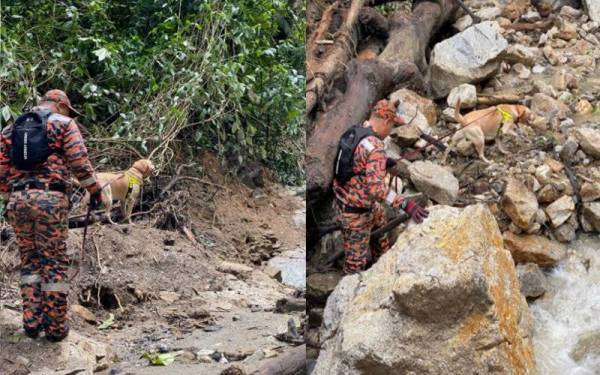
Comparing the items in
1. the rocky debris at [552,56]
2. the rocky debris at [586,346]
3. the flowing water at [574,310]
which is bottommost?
the rocky debris at [586,346]

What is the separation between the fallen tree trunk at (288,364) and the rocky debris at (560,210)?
36.1 inches

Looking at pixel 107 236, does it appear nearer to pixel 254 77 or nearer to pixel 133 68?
pixel 133 68

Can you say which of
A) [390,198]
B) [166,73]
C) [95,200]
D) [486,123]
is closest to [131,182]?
[95,200]

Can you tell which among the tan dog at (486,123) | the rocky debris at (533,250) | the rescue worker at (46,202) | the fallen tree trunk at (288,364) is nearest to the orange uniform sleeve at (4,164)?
the rescue worker at (46,202)

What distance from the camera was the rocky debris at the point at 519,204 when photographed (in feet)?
7.08

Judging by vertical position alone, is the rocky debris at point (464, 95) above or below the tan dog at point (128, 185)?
below

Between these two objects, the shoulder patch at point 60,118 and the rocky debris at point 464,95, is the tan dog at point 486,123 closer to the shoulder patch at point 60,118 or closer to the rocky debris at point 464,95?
the rocky debris at point 464,95

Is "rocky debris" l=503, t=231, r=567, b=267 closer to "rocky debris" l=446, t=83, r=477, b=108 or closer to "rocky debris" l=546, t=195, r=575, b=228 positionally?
"rocky debris" l=546, t=195, r=575, b=228

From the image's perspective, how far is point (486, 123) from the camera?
2.25 m

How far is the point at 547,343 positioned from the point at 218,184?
45.9 inches

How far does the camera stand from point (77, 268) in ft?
5.96

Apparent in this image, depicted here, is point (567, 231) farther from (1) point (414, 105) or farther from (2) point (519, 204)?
(1) point (414, 105)

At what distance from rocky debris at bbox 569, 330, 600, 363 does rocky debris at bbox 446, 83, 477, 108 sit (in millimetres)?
856

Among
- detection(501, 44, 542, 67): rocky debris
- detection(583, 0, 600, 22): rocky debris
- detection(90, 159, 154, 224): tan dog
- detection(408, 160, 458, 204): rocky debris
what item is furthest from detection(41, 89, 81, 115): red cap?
detection(583, 0, 600, 22): rocky debris
